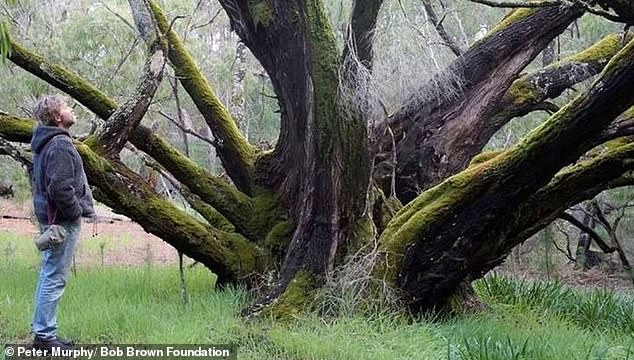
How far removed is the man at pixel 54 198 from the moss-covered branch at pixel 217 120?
3.23m

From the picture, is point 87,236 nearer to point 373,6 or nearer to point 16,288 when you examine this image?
point 16,288

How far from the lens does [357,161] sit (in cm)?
604

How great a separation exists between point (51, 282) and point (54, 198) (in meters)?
0.54

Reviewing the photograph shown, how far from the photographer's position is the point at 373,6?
5.85 meters

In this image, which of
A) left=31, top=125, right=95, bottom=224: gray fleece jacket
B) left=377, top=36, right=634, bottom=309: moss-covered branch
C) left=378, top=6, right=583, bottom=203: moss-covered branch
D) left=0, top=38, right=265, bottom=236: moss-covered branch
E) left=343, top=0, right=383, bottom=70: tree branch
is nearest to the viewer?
left=31, top=125, right=95, bottom=224: gray fleece jacket

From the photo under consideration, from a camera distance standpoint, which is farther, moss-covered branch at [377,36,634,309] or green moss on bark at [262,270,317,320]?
green moss on bark at [262,270,317,320]

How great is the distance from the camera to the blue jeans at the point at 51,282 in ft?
15.0

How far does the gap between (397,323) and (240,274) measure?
186 cm

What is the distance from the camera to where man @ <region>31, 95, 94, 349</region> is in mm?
4488

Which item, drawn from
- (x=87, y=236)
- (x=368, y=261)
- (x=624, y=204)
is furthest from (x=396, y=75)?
(x=87, y=236)

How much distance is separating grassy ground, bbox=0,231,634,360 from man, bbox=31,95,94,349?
0.53 m

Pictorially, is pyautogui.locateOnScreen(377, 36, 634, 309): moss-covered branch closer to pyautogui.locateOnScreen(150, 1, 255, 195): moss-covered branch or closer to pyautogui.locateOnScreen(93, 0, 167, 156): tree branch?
Answer: pyautogui.locateOnScreen(150, 1, 255, 195): moss-covered branch

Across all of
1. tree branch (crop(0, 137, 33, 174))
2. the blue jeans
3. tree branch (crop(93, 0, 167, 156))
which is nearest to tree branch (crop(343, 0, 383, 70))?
tree branch (crop(93, 0, 167, 156))

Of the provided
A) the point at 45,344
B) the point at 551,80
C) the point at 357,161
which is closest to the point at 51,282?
the point at 45,344
